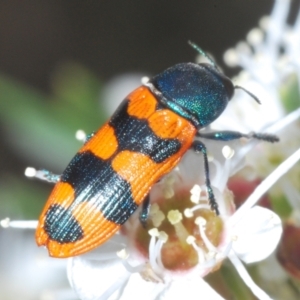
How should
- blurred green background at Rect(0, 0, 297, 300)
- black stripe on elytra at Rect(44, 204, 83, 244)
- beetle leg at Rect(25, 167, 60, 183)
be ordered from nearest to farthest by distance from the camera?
black stripe on elytra at Rect(44, 204, 83, 244) < beetle leg at Rect(25, 167, 60, 183) < blurred green background at Rect(0, 0, 297, 300)

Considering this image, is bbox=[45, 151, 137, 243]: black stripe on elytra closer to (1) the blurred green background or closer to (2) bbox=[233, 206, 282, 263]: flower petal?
(2) bbox=[233, 206, 282, 263]: flower petal

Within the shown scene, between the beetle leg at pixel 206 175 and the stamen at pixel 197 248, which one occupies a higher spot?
the beetle leg at pixel 206 175

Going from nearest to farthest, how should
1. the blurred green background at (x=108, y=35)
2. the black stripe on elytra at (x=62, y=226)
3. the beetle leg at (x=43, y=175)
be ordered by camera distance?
the black stripe on elytra at (x=62, y=226), the beetle leg at (x=43, y=175), the blurred green background at (x=108, y=35)

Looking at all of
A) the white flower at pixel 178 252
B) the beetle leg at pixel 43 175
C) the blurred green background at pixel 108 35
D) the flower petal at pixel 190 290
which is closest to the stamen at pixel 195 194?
the white flower at pixel 178 252

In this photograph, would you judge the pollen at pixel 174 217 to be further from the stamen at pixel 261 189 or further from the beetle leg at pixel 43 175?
the beetle leg at pixel 43 175

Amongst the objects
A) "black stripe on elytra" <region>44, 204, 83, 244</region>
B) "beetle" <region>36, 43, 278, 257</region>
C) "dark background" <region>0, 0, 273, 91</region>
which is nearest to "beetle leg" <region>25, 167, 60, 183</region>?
"beetle" <region>36, 43, 278, 257</region>

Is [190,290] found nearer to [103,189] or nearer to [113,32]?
[103,189]

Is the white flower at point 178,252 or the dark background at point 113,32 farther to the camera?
the dark background at point 113,32
